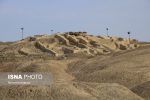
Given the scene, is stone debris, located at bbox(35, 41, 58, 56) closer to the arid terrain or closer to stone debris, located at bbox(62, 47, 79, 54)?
the arid terrain

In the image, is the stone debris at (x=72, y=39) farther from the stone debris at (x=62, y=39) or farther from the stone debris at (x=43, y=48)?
the stone debris at (x=43, y=48)

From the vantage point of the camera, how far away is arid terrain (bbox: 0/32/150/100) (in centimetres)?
2611

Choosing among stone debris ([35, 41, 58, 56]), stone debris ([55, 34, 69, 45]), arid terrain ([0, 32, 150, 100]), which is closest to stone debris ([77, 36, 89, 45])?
arid terrain ([0, 32, 150, 100])

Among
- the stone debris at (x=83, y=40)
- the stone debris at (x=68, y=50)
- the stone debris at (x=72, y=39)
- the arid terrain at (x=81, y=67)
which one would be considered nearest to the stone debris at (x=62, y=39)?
the arid terrain at (x=81, y=67)

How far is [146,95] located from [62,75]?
16.4m

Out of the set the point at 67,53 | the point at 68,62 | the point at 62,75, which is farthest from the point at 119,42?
the point at 62,75

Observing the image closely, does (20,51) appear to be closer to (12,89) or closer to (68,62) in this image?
(68,62)

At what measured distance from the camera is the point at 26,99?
2541 cm

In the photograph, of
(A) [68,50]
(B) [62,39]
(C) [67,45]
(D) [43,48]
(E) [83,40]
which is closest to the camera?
(A) [68,50]

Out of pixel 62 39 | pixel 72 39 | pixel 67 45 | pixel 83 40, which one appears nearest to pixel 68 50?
pixel 67 45

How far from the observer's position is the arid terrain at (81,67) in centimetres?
2611

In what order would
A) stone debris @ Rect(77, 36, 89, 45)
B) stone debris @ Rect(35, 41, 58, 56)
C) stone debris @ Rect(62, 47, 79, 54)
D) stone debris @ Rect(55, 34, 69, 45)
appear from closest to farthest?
1. stone debris @ Rect(35, 41, 58, 56)
2. stone debris @ Rect(62, 47, 79, 54)
3. stone debris @ Rect(55, 34, 69, 45)
4. stone debris @ Rect(77, 36, 89, 45)

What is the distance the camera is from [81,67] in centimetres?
5197

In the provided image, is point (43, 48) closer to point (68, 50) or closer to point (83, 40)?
point (68, 50)
